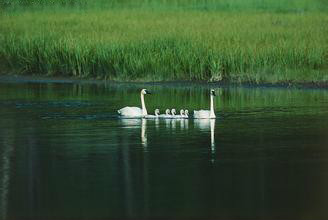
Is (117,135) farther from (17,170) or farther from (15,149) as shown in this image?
(17,170)

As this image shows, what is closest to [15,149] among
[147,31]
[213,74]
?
[213,74]

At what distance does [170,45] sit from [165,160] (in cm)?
1562

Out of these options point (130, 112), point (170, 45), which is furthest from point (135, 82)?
point (130, 112)

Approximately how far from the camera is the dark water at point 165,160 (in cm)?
1241

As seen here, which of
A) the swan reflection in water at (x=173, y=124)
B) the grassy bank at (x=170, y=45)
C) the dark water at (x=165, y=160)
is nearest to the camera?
the dark water at (x=165, y=160)

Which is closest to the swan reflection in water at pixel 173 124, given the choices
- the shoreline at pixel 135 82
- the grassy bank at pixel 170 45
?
the shoreline at pixel 135 82

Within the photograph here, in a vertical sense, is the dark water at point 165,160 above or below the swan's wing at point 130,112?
below

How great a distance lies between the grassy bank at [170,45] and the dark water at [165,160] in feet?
10.6

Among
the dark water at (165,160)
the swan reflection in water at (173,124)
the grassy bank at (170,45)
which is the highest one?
the grassy bank at (170,45)

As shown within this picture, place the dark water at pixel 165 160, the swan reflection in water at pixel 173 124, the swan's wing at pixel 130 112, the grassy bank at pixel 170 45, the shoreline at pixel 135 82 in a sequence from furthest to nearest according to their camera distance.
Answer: the grassy bank at pixel 170 45 < the shoreline at pixel 135 82 < the swan's wing at pixel 130 112 < the swan reflection in water at pixel 173 124 < the dark water at pixel 165 160

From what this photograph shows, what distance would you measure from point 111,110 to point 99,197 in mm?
A: 9996

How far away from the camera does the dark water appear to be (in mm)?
12414

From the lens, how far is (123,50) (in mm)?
30328

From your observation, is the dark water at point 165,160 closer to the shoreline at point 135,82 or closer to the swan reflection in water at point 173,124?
the swan reflection in water at point 173,124
